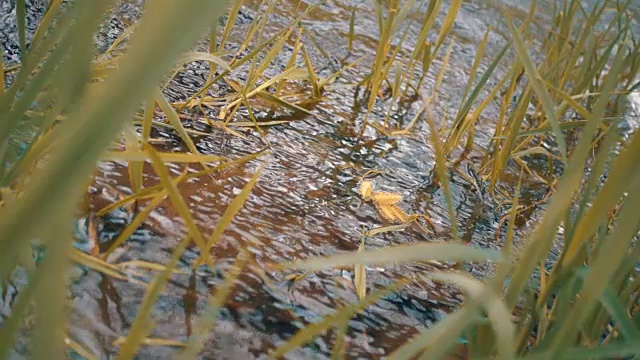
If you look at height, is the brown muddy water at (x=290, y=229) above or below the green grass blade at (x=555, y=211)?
below

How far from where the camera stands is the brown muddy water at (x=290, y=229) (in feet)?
2.81

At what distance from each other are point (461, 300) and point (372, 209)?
0.91ft

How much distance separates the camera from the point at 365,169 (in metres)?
1.48

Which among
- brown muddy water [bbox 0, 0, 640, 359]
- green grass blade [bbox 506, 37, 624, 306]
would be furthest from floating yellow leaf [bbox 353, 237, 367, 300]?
green grass blade [bbox 506, 37, 624, 306]

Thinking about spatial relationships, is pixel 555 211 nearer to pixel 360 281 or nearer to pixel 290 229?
pixel 360 281

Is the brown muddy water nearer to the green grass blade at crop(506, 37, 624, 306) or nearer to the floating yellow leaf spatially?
the floating yellow leaf

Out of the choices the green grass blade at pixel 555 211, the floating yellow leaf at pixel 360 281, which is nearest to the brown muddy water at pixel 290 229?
the floating yellow leaf at pixel 360 281

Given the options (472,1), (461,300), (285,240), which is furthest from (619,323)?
(472,1)

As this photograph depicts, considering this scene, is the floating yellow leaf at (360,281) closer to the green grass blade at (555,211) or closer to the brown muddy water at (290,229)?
the brown muddy water at (290,229)

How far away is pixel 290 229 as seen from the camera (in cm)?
115

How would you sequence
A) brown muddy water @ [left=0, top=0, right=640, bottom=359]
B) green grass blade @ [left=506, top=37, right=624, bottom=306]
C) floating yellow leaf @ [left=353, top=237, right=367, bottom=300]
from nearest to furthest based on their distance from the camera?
green grass blade @ [left=506, top=37, right=624, bottom=306] < brown muddy water @ [left=0, top=0, right=640, bottom=359] < floating yellow leaf @ [left=353, top=237, right=367, bottom=300]

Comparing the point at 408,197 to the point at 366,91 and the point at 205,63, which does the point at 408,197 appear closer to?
the point at 366,91

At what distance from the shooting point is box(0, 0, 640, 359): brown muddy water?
2.81 feet

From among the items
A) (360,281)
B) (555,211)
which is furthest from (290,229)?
(555,211)
